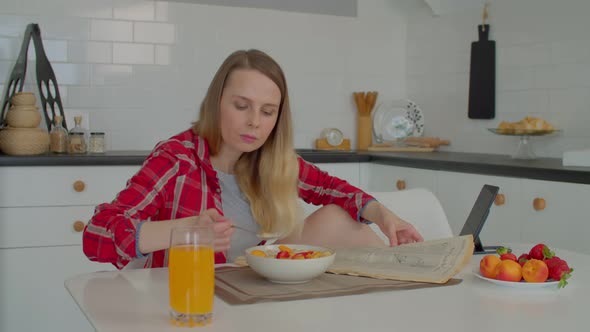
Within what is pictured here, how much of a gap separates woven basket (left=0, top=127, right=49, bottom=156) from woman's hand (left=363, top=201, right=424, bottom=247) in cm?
176

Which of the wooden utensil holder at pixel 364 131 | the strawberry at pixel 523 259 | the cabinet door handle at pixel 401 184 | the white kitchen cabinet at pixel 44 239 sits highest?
the wooden utensil holder at pixel 364 131

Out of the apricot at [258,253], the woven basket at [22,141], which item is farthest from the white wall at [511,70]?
the apricot at [258,253]

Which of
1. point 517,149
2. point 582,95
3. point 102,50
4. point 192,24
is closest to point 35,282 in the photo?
point 102,50

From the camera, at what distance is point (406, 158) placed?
335 cm

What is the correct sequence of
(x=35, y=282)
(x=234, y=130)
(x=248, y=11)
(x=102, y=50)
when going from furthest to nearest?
1. (x=248, y=11)
2. (x=102, y=50)
3. (x=35, y=282)
4. (x=234, y=130)

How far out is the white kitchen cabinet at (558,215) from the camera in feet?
8.18

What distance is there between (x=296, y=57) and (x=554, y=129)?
1.35 meters

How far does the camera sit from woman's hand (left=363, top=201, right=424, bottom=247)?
1.77 meters

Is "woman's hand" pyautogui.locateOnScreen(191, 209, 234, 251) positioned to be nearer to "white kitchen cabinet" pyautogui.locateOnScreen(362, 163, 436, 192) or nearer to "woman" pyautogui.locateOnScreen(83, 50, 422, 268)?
"woman" pyautogui.locateOnScreen(83, 50, 422, 268)

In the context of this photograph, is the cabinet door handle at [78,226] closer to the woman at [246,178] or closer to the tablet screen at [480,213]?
the woman at [246,178]

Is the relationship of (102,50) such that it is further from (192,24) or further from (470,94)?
(470,94)

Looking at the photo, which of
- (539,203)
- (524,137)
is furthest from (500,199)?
(524,137)

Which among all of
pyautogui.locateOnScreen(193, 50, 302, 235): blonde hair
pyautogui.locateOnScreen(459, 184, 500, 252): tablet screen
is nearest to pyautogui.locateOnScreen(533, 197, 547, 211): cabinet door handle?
pyautogui.locateOnScreen(459, 184, 500, 252): tablet screen

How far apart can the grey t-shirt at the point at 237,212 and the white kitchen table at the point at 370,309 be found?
1.66ft
